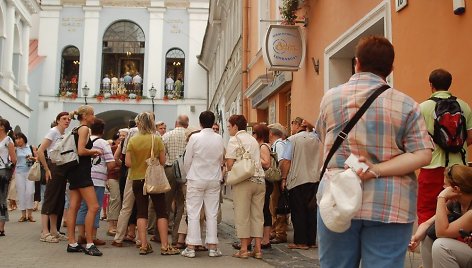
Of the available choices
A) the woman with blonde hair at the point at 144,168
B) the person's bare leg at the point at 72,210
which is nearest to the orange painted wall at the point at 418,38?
the woman with blonde hair at the point at 144,168

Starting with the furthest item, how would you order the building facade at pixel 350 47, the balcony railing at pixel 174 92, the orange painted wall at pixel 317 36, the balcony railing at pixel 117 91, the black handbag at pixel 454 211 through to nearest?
the balcony railing at pixel 174 92 < the balcony railing at pixel 117 91 < the orange painted wall at pixel 317 36 < the building facade at pixel 350 47 < the black handbag at pixel 454 211

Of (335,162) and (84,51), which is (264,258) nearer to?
(335,162)

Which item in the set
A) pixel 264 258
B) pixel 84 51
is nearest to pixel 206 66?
pixel 84 51

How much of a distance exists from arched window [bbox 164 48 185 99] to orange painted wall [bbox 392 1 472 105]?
1125 inches

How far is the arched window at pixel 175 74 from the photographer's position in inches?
1351

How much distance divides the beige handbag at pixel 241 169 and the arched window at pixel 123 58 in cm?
2906

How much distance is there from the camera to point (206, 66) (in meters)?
34.0

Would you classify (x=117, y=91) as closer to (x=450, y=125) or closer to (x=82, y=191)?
(x=82, y=191)

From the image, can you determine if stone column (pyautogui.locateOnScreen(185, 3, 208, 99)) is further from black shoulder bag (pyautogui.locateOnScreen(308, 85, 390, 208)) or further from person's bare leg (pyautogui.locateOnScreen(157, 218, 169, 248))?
black shoulder bag (pyautogui.locateOnScreen(308, 85, 390, 208))

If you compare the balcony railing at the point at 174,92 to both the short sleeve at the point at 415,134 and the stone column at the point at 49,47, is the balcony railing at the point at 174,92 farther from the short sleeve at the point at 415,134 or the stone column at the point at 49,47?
the short sleeve at the point at 415,134

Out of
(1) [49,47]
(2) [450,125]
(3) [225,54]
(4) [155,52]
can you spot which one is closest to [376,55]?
(2) [450,125]

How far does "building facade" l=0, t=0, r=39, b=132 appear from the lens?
965 inches

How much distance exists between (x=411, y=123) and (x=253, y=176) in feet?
12.4

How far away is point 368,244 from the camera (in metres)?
2.45
